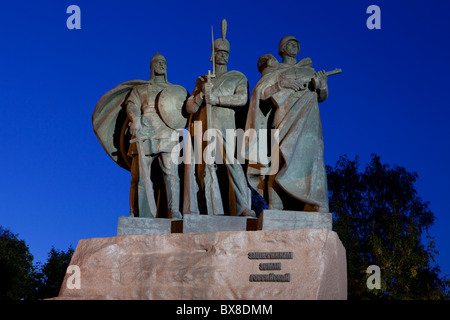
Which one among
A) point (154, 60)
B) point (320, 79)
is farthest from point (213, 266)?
point (154, 60)

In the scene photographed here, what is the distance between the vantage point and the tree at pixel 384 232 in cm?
1923

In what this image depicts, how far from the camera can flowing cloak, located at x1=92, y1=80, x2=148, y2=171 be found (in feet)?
34.7

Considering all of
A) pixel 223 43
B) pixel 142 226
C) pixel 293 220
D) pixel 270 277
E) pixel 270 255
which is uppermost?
pixel 223 43

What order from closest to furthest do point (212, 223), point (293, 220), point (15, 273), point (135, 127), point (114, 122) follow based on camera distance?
point (293, 220) < point (212, 223) < point (135, 127) < point (114, 122) < point (15, 273)

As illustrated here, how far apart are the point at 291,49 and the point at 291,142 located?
1588 millimetres

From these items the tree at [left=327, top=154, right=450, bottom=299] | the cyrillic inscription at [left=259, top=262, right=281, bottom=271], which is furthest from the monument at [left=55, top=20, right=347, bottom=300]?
the tree at [left=327, top=154, right=450, bottom=299]

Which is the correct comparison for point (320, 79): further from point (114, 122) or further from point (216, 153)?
point (114, 122)

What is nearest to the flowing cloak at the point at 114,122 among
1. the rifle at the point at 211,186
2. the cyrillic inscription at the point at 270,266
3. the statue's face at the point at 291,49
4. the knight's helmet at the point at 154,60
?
the knight's helmet at the point at 154,60

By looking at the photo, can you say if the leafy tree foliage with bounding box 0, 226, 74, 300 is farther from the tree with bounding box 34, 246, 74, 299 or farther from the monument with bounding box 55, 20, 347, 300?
the monument with bounding box 55, 20, 347, 300

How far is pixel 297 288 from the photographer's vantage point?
7836 millimetres

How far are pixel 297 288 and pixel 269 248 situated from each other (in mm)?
641

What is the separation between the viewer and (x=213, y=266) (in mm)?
8320
